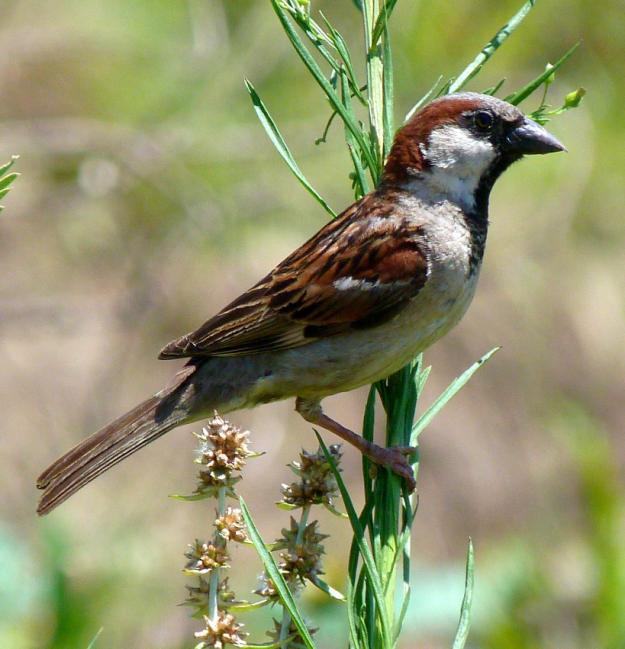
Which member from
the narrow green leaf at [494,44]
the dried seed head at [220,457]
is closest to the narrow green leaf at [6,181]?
the dried seed head at [220,457]

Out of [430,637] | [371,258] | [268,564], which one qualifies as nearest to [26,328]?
[430,637]

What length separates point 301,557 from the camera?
1184 mm

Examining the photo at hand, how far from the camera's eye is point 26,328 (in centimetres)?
455

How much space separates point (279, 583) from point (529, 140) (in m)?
1.35

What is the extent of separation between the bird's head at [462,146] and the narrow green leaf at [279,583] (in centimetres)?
123

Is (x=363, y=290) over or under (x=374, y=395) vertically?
over

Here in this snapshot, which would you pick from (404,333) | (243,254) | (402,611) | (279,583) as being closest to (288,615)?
(279,583)

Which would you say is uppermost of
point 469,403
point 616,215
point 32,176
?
point 32,176

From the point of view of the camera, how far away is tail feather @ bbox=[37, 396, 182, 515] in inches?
79.4

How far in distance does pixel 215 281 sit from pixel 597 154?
185 cm

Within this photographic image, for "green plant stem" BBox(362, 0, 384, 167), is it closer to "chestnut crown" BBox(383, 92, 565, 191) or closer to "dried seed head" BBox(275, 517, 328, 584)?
"chestnut crown" BBox(383, 92, 565, 191)

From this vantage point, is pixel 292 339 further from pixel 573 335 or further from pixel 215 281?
pixel 573 335

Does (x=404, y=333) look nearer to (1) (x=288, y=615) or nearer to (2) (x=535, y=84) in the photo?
(2) (x=535, y=84)

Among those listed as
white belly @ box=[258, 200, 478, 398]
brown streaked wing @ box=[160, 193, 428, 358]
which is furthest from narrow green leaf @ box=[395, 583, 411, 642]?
brown streaked wing @ box=[160, 193, 428, 358]
